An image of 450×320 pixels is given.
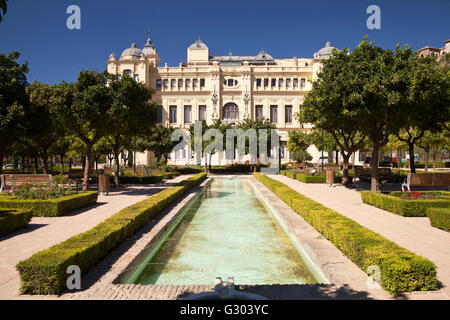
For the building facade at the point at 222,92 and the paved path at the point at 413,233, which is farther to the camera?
the building facade at the point at 222,92

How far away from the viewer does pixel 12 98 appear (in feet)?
51.0

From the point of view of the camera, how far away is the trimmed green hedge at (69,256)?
157 inches

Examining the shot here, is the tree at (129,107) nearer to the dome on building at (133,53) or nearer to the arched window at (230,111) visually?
the arched window at (230,111)

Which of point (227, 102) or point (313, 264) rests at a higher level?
point (227, 102)

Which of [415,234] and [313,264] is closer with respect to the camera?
[313,264]

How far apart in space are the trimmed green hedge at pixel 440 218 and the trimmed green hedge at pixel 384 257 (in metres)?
2.65

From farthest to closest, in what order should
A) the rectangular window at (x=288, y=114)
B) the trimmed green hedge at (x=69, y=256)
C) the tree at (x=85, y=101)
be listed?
the rectangular window at (x=288, y=114) < the tree at (x=85, y=101) < the trimmed green hedge at (x=69, y=256)

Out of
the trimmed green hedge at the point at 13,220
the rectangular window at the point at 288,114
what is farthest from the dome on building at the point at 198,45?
the trimmed green hedge at the point at 13,220

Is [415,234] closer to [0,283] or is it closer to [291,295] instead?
[291,295]

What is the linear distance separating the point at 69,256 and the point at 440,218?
8124mm

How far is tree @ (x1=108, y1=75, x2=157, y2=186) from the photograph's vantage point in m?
13.7
